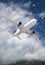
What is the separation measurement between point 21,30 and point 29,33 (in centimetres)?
617

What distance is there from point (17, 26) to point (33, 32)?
1438 cm

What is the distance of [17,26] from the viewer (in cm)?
13175

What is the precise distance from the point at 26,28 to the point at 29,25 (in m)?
3.16

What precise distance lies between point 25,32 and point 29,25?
5729 mm

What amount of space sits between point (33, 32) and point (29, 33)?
367 centimetres

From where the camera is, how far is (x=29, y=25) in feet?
445

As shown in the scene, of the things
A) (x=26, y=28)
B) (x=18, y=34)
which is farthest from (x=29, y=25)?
(x=18, y=34)

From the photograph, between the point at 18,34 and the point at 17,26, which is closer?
the point at 17,26

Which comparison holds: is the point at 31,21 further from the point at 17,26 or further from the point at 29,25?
the point at 17,26

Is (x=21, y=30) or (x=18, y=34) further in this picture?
(x=18, y=34)

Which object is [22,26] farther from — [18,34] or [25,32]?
[18,34]

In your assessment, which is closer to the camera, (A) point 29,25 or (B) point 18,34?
(A) point 29,25

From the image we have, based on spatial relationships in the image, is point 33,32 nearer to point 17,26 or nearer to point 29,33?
point 29,33

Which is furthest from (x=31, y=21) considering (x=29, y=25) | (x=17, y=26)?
(x=17, y=26)
